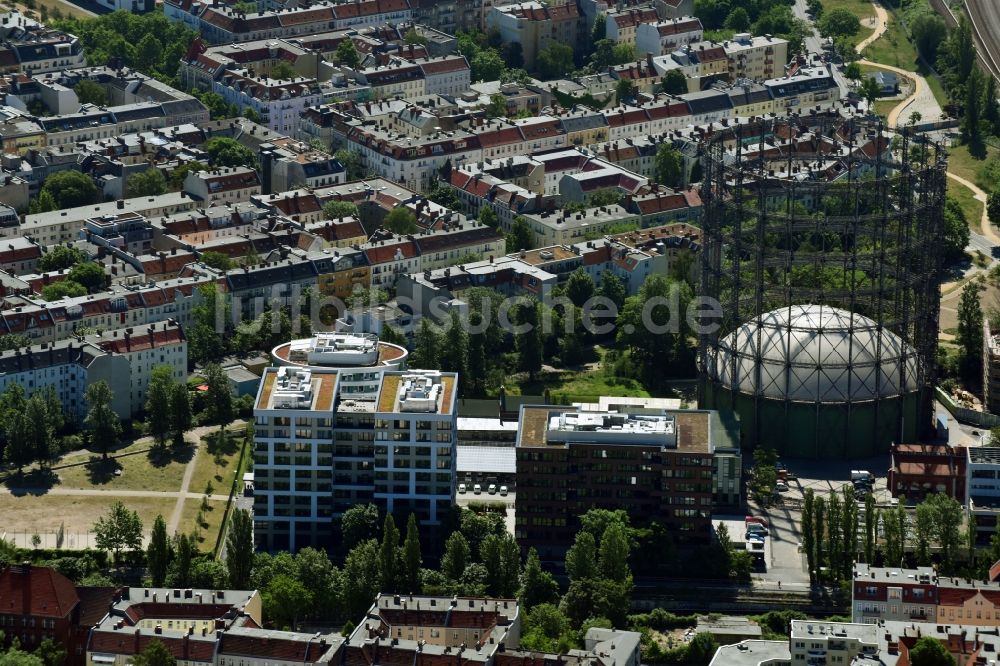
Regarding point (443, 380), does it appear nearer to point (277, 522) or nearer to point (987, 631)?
point (277, 522)

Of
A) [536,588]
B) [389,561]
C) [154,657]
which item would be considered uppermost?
[154,657]

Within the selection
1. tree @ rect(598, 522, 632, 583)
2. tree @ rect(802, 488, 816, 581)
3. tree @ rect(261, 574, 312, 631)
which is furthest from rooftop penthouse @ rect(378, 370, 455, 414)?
tree @ rect(802, 488, 816, 581)

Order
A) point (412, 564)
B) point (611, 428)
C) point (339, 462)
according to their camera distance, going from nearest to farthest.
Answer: point (412, 564) → point (339, 462) → point (611, 428)

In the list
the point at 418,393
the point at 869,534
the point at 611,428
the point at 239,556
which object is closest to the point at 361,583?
the point at 239,556

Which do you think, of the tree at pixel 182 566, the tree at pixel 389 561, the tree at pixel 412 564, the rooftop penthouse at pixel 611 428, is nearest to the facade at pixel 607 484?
the rooftop penthouse at pixel 611 428

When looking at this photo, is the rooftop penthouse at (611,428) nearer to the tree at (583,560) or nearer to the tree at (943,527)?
the tree at (583,560)

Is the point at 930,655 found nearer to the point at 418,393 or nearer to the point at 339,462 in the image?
the point at 418,393
